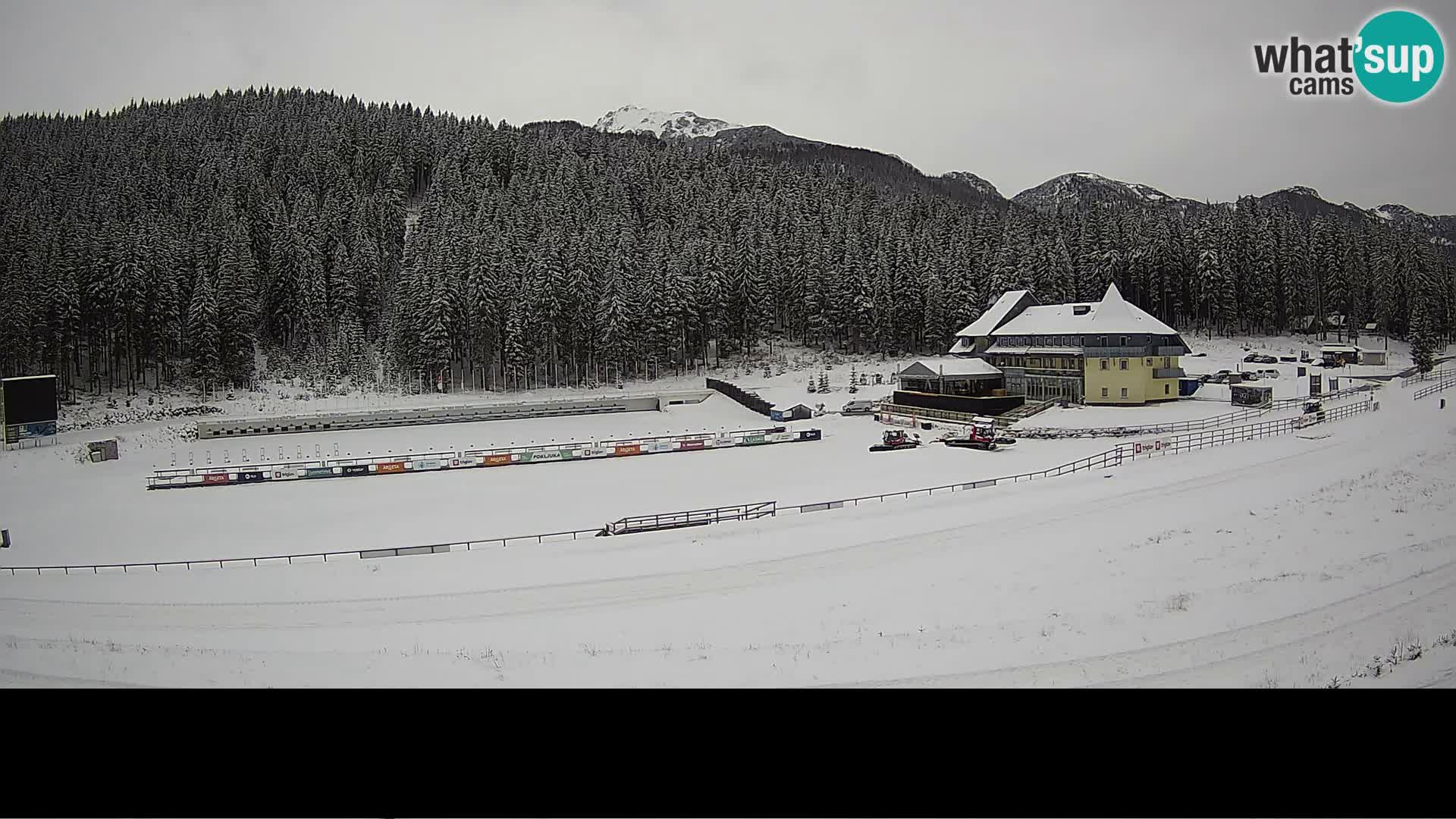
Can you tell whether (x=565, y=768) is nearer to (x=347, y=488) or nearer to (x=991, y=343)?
(x=347, y=488)

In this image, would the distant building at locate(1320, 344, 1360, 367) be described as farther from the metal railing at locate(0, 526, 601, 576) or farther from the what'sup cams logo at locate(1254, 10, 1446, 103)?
the metal railing at locate(0, 526, 601, 576)

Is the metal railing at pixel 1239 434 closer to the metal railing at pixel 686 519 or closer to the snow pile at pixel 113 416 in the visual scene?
the metal railing at pixel 686 519

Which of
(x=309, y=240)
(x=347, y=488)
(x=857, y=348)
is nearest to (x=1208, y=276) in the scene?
(x=857, y=348)

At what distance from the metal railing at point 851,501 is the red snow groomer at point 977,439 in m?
2.49

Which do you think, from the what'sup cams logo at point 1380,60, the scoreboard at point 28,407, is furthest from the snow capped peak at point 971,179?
the scoreboard at point 28,407

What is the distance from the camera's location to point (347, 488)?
14.7 meters

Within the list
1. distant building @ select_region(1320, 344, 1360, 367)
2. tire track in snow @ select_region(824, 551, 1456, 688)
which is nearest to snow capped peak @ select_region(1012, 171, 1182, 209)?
tire track in snow @ select_region(824, 551, 1456, 688)

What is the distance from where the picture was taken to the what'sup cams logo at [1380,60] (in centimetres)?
363

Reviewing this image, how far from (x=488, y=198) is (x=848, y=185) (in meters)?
21.9

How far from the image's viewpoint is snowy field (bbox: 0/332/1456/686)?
3.56m

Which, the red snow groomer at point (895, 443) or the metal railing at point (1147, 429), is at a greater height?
the metal railing at point (1147, 429)

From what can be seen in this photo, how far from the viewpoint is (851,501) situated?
11570 millimetres

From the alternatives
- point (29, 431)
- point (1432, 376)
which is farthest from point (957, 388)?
point (29, 431)

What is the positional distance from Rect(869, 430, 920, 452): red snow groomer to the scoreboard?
14.0 metres
